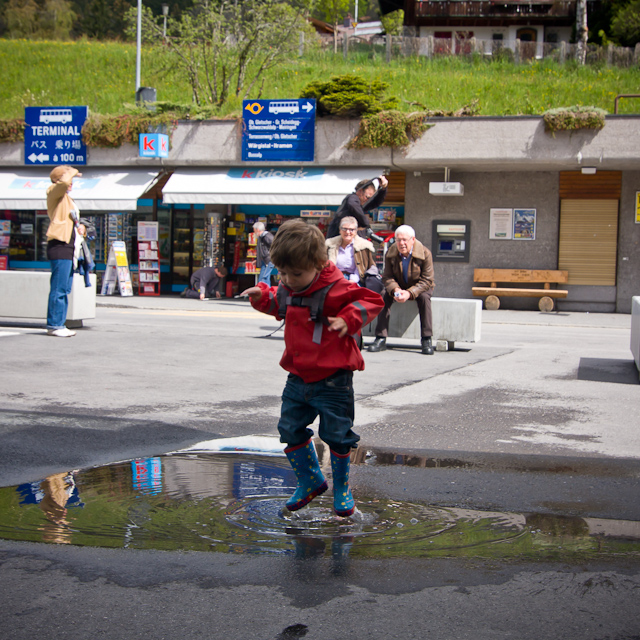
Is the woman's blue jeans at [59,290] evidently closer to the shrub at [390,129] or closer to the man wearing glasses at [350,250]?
the man wearing glasses at [350,250]

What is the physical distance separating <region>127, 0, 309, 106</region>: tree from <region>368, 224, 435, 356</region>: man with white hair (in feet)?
62.6

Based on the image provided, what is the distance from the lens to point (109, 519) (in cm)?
352

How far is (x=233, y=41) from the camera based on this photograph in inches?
1195

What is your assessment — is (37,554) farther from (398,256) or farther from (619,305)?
(619,305)

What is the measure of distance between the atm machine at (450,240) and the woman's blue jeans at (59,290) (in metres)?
13.2

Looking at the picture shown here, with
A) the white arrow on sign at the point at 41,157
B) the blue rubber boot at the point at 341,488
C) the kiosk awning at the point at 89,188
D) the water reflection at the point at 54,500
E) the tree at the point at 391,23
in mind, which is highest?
the tree at the point at 391,23

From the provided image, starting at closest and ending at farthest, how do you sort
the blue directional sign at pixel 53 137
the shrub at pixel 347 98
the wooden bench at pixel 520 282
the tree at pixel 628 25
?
the wooden bench at pixel 520 282 < the shrub at pixel 347 98 < the blue directional sign at pixel 53 137 < the tree at pixel 628 25

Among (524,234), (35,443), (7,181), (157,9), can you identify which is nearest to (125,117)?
(7,181)

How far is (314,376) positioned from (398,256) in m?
6.79

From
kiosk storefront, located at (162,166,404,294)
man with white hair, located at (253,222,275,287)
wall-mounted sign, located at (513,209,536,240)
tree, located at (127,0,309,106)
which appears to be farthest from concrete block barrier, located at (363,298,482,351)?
tree, located at (127,0,309,106)

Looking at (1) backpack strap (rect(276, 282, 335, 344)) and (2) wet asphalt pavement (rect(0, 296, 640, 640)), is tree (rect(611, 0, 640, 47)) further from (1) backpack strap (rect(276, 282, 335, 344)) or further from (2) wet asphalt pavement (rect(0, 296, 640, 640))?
(1) backpack strap (rect(276, 282, 335, 344))

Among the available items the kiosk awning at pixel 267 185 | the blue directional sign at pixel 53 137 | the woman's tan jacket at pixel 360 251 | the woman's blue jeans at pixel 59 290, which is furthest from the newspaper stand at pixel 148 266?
the woman's tan jacket at pixel 360 251

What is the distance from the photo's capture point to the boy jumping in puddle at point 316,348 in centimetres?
351

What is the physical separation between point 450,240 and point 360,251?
1278cm
